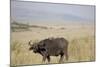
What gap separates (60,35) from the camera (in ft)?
9.00

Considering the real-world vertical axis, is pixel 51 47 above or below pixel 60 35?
below

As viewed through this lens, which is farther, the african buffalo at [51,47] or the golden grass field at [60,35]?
the african buffalo at [51,47]

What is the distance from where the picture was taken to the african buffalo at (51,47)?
8.63 ft

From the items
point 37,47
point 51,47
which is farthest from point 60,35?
point 37,47

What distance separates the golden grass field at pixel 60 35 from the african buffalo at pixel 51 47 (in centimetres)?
5

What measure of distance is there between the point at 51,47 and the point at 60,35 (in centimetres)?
20

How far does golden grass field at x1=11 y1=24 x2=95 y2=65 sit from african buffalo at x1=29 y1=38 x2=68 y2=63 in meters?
0.05

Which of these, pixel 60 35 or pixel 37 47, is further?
pixel 60 35

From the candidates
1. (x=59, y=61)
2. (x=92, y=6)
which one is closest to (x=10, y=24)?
(x=59, y=61)

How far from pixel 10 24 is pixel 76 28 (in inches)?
34.9

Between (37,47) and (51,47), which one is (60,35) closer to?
(51,47)

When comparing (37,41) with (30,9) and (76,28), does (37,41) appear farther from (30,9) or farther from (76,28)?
(76,28)

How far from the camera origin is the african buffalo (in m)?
2.63

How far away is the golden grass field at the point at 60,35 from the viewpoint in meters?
2.53
